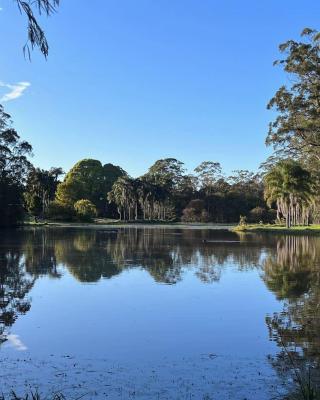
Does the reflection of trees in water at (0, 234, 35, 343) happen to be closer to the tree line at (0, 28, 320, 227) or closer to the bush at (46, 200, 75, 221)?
the tree line at (0, 28, 320, 227)

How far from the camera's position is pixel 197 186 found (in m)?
124

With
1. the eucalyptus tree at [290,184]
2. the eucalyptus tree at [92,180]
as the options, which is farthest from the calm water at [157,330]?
the eucalyptus tree at [92,180]

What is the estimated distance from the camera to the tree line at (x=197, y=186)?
30.4m

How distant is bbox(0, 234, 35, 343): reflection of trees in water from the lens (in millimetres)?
10872

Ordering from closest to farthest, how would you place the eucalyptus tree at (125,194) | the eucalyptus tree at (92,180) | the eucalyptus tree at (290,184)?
the eucalyptus tree at (290,184), the eucalyptus tree at (125,194), the eucalyptus tree at (92,180)

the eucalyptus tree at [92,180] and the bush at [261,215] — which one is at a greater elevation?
the eucalyptus tree at [92,180]

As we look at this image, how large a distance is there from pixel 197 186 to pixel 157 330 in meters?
115

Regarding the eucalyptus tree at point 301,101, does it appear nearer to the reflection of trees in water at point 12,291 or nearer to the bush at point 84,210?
the reflection of trees in water at point 12,291

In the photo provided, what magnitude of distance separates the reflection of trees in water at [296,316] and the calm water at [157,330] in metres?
0.03

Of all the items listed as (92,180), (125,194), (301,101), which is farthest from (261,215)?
(301,101)

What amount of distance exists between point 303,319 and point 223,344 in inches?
104

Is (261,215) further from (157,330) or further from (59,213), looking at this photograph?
(157,330)

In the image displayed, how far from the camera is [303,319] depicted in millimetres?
10883

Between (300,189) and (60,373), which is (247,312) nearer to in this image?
(60,373)
